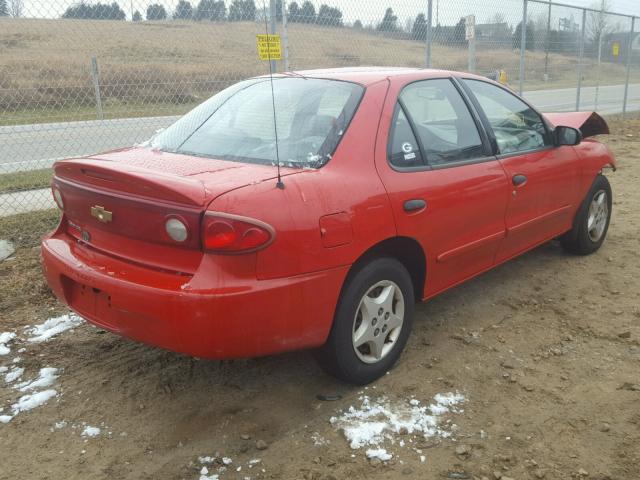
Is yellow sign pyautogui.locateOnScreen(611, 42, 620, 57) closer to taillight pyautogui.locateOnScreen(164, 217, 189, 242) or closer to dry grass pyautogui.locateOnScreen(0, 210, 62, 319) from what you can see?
dry grass pyautogui.locateOnScreen(0, 210, 62, 319)

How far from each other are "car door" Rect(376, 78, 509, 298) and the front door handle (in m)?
0.09

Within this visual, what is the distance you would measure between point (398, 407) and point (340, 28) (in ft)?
21.8

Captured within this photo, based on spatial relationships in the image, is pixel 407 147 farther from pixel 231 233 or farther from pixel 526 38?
pixel 526 38

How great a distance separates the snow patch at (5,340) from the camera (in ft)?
11.5

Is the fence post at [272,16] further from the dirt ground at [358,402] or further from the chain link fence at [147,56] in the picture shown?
the dirt ground at [358,402]

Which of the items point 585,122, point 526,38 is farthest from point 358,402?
point 526,38

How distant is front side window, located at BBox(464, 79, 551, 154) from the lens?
3949mm

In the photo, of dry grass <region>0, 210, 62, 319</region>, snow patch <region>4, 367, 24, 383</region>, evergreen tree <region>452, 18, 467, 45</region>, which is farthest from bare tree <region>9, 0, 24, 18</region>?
evergreen tree <region>452, 18, 467, 45</region>

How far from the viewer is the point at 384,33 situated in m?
9.30

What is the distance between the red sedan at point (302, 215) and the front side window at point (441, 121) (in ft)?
0.04

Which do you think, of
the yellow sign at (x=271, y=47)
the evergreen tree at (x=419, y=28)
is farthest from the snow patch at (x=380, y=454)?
the evergreen tree at (x=419, y=28)

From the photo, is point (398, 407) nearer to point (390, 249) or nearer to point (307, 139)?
point (390, 249)

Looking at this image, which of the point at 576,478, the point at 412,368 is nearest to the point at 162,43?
the point at 412,368

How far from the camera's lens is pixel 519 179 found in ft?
12.9
